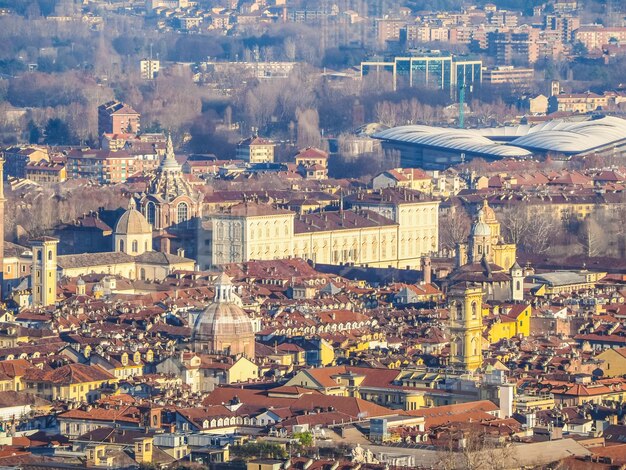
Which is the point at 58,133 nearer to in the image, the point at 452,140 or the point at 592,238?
the point at 452,140

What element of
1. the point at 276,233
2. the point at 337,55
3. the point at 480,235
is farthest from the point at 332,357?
the point at 337,55

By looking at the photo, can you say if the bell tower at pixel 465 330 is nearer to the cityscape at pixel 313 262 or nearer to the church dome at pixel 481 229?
the cityscape at pixel 313 262

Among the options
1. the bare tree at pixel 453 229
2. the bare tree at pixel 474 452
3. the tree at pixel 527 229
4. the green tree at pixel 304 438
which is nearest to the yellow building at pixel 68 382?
the green tree at pixel 304 438

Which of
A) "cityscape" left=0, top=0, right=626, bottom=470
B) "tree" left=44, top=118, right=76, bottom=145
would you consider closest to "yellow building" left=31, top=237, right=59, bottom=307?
"cityscape" left=0, top=0, right=626, bottom=470

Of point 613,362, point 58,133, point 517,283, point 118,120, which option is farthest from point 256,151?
point 613,362

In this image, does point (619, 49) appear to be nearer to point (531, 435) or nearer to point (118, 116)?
point (118, 116)

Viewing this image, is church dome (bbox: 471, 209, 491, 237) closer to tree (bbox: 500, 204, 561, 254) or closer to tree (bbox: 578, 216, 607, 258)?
tree (bbox: 500, 204, 561, 254)
